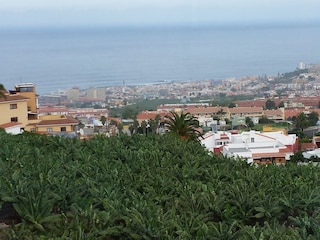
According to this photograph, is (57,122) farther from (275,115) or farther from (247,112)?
(247,112)

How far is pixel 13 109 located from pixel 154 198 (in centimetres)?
1730

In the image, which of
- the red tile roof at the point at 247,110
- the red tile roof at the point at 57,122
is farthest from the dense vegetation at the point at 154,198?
the red tile roof at the point at 247,110

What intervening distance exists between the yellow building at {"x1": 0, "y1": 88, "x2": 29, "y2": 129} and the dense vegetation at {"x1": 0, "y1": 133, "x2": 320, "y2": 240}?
14700 millimetres

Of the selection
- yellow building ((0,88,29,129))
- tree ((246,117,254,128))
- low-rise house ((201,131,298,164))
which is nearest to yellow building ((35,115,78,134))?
yellow building ((0,88,29,129))

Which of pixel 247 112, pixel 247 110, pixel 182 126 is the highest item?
pixel 182 126

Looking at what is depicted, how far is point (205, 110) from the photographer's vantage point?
5350 cm

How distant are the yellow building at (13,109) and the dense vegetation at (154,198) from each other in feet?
→ 48.2

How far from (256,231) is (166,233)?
0.60 m

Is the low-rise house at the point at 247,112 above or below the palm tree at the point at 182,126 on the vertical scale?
below

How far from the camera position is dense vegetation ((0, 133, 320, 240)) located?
12.8 feet

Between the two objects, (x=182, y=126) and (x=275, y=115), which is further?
(x=275, y=115)

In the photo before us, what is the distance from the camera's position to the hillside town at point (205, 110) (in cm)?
2180

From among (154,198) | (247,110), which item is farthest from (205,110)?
(154,198)

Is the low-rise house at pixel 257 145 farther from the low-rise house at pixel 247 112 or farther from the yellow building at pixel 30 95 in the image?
the low-rise house at pixel 247 112
